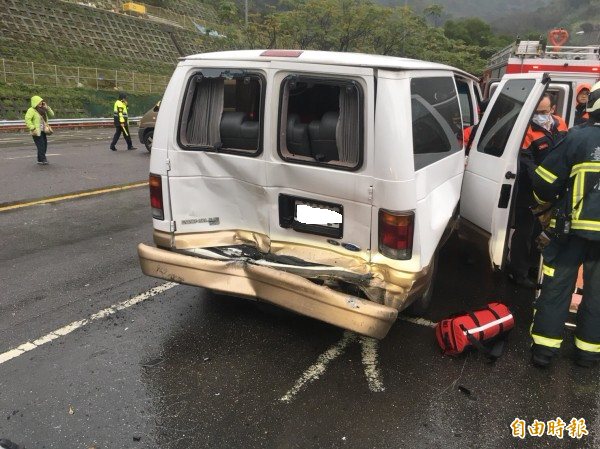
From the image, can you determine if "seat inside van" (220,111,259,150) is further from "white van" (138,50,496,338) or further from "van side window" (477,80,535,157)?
"van side window" (477,80,535,157)

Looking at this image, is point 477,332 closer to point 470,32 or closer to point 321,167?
point 321,167

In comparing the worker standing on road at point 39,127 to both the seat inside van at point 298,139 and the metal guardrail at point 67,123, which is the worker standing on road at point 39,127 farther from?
the metal guardrail at point 67,123

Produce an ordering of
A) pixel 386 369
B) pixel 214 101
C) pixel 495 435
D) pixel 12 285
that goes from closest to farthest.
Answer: pixel 495 435 < pixel 386 369 < pixel 214 101 < pixel 12 285

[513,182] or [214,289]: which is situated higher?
[513,182]

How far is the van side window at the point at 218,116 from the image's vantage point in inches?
136

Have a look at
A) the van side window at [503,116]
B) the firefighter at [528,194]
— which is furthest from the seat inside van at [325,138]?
the firefighter at [528,194]

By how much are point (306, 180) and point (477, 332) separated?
1.61m

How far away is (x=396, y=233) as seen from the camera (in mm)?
2963

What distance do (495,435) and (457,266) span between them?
8.82 ft

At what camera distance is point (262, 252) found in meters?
3.56

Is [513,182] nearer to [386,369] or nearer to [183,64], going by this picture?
[386,369]

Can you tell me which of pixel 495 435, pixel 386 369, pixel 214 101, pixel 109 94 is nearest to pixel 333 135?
pixel 214 101

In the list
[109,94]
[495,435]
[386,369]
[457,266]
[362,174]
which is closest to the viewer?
[495,435]

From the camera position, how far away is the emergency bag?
334 cm
